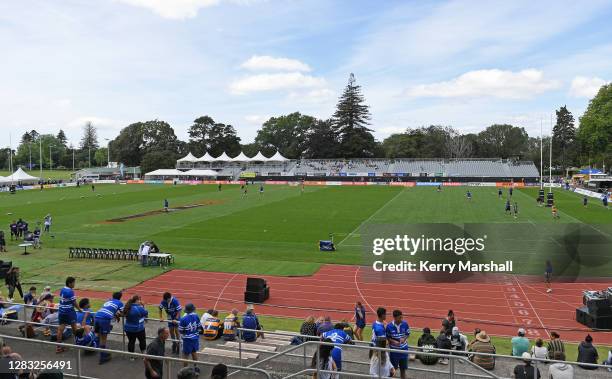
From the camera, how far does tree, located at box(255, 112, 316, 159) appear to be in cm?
15162

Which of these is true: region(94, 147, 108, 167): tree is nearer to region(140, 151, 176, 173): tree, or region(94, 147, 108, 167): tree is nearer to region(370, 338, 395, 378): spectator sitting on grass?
region(140, 151, 176, 173): tree

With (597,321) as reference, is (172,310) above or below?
above

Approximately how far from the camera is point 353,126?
12719 centimetres

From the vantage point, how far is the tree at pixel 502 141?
143250 millimetres

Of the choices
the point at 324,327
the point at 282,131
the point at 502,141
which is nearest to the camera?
the point at 324,327

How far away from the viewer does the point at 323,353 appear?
8.50 m

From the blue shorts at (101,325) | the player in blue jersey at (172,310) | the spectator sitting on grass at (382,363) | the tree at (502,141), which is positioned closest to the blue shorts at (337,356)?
the spectator sitting on grass at (382,363)

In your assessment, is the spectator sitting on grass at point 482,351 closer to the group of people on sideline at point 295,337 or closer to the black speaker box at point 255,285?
the group of people on sideline at point 295,337

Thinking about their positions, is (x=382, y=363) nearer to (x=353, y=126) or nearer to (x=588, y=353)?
(x=588, y=353)

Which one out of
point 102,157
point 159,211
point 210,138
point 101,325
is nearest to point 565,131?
point 210,138

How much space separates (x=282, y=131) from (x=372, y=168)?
5252 centimetres

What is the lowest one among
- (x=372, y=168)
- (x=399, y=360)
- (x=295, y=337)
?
(x=295, y=337)

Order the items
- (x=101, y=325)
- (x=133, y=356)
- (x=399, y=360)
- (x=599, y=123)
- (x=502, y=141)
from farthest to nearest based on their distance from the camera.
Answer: (x=502, y=141), (x=599, y=123), (x=101, y=325), (x=399, y=360), (x=133, y=356)

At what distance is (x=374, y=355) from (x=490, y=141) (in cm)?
15030
